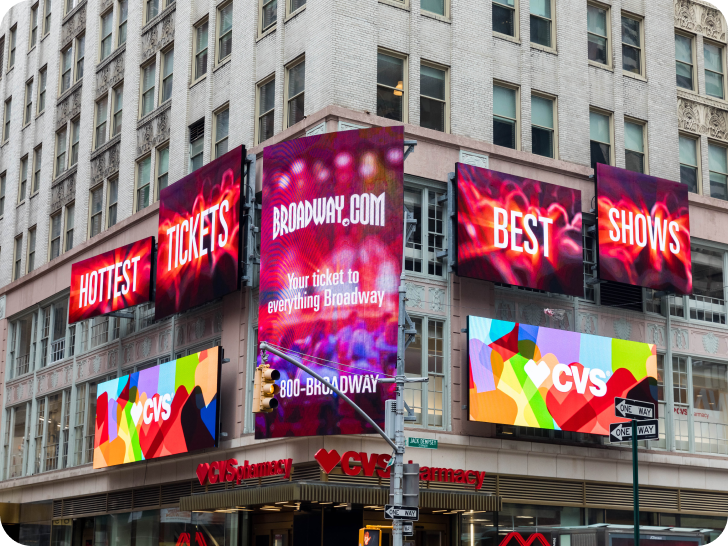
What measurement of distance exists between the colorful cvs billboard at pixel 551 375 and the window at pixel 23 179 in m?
30.2

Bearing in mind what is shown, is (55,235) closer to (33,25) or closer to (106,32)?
(106,32)

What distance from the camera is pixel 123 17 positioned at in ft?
150

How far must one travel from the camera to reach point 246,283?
3192 centimetres

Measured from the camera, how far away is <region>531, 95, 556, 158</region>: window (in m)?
35.1

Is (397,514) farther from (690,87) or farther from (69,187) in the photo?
(69,187)

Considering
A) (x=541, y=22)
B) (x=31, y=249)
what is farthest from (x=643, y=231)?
(x=31, y=249)

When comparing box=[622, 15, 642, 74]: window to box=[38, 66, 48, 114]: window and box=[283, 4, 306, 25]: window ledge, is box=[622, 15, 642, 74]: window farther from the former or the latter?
box=[38, 66, 48, 114]: window

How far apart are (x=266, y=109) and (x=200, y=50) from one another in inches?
238

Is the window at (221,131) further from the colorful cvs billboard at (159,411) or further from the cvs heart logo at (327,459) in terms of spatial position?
the cvs heart logo at (327,459)

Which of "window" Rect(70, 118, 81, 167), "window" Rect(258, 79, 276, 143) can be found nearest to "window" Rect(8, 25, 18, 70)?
"window" Rect(70, 118, 81, 167)

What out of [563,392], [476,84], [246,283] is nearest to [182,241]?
[246,283]

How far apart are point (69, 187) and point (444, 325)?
75.7ft

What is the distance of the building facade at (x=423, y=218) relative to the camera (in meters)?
30.9

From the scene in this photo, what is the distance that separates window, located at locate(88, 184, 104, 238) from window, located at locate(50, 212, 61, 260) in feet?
10.7
